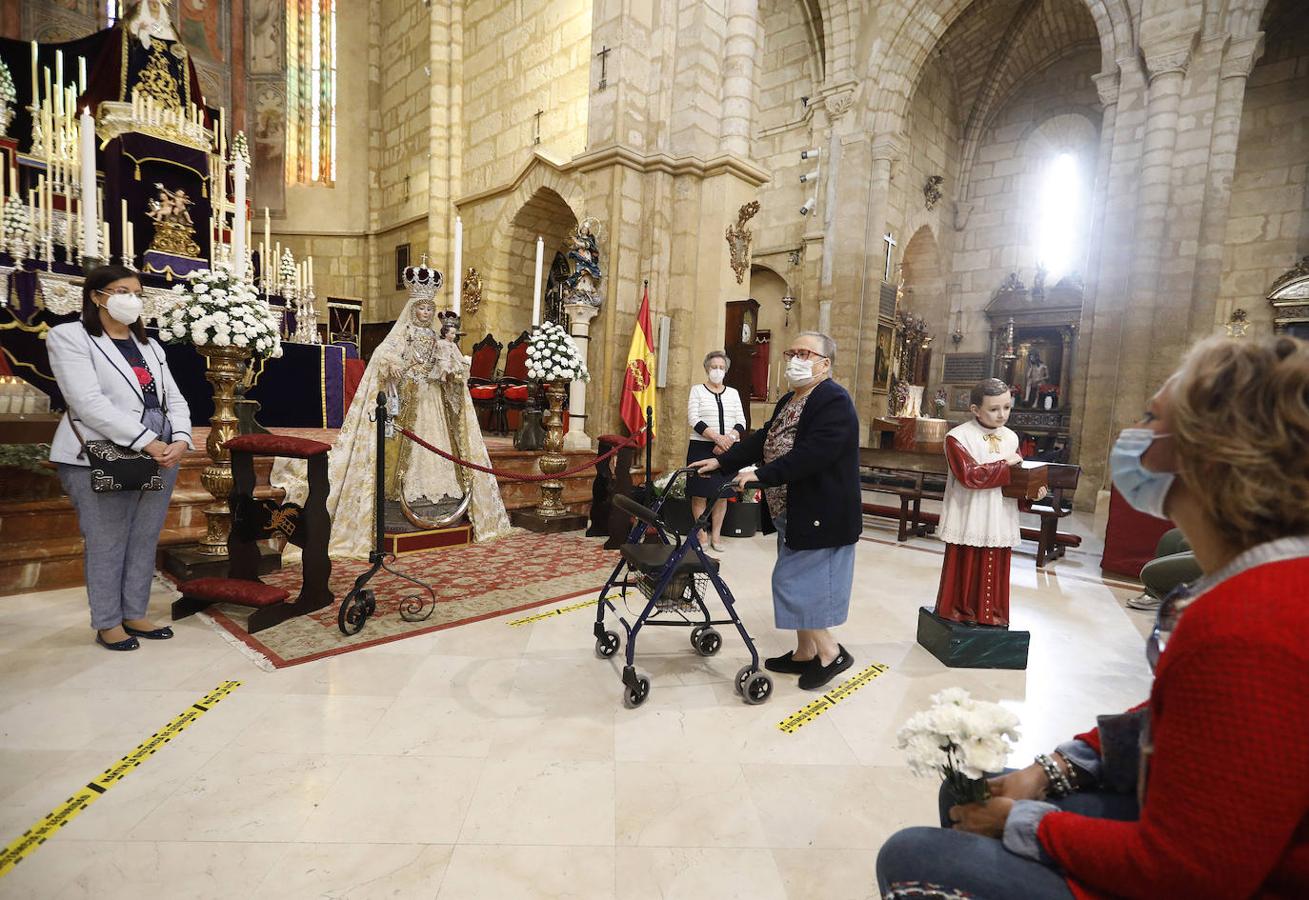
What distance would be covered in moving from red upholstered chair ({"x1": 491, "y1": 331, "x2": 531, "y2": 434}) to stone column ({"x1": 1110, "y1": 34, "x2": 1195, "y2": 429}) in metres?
10.00

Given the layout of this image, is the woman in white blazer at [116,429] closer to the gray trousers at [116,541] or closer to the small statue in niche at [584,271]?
the gray trousers at [116,541]

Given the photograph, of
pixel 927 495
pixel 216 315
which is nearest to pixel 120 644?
pixel 216 315

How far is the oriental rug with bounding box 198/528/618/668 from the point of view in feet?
11.5

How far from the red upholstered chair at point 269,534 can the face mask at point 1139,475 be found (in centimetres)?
385

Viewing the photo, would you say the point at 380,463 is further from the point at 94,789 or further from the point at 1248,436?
the point at 1248,436

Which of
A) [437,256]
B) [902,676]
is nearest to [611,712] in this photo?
[902,676]

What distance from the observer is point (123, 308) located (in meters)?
3.17

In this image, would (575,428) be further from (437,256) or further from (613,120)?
(437,256)

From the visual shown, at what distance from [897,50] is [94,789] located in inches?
604

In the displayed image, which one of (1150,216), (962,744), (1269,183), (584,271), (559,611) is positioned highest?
(1269,183)

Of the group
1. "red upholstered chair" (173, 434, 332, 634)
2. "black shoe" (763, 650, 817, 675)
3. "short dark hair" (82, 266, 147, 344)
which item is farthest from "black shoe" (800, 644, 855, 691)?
"short dark hair" (82, 266, 147, 344)

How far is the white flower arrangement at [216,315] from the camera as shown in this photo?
13.9 ft

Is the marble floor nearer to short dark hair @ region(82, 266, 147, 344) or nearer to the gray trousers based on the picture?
the gray trousers

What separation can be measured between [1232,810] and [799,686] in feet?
8.54
